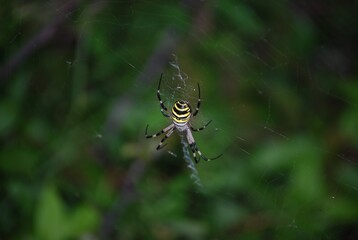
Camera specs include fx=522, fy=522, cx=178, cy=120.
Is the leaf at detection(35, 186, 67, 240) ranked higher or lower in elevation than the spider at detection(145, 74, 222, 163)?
lower

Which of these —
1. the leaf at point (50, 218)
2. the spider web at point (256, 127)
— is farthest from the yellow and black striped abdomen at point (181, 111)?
the leaf at point (50, 218)

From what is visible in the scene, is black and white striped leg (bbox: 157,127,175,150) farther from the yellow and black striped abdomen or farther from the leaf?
the leaf

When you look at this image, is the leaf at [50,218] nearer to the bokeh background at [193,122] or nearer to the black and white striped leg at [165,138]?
the bokeh background at [193,122]

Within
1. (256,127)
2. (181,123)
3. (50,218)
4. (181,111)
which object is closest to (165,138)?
(181,123)

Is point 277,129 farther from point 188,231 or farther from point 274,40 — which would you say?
point 188,231

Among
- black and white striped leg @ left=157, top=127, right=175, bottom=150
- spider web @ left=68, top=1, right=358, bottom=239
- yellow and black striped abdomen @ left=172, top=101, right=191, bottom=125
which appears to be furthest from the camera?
black and white striped leg @ left=157, top=127, right=175, bottom=150

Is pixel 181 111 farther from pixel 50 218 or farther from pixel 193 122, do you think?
pixel 50 218

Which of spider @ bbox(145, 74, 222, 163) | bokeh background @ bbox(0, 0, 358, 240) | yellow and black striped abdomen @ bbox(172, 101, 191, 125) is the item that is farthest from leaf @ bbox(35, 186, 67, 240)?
yellow and black striped abdomen @ bbox(172, 101, 191, 125)

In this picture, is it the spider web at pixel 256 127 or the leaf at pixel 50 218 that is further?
the spider web at pixel 256 127
